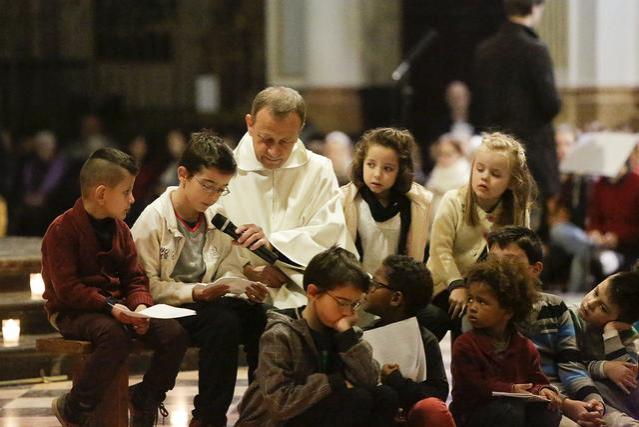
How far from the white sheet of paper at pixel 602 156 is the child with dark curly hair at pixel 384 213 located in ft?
12.5

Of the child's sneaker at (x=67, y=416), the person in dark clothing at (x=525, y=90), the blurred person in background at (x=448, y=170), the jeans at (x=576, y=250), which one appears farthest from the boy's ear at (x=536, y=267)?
the blurred person in background at (x=448, y=170)

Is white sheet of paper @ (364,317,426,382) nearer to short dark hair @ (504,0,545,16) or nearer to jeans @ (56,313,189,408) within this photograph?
jeans @ (56,313,189,408)

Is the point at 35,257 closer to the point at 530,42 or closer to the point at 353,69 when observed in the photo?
the point at 530,42

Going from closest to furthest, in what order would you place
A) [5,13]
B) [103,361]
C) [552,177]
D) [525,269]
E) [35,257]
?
[103,361] → [525,269] → [35,257] → [552,177] → [5,13]

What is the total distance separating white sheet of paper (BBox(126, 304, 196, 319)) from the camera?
170 inches

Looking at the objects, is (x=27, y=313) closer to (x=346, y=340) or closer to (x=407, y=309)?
(x=407, y=309)

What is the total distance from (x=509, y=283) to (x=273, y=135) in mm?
1051

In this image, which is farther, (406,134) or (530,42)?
(530,42)

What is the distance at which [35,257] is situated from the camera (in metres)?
6.47

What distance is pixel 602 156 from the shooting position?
8.96 meters

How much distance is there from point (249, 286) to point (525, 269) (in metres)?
0.99

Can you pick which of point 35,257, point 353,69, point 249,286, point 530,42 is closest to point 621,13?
point 353,69

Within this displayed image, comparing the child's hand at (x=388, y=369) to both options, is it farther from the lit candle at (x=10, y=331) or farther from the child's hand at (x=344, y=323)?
the lit candle at (x=10, y=331)

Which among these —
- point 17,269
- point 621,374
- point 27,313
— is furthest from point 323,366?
point 17,269
